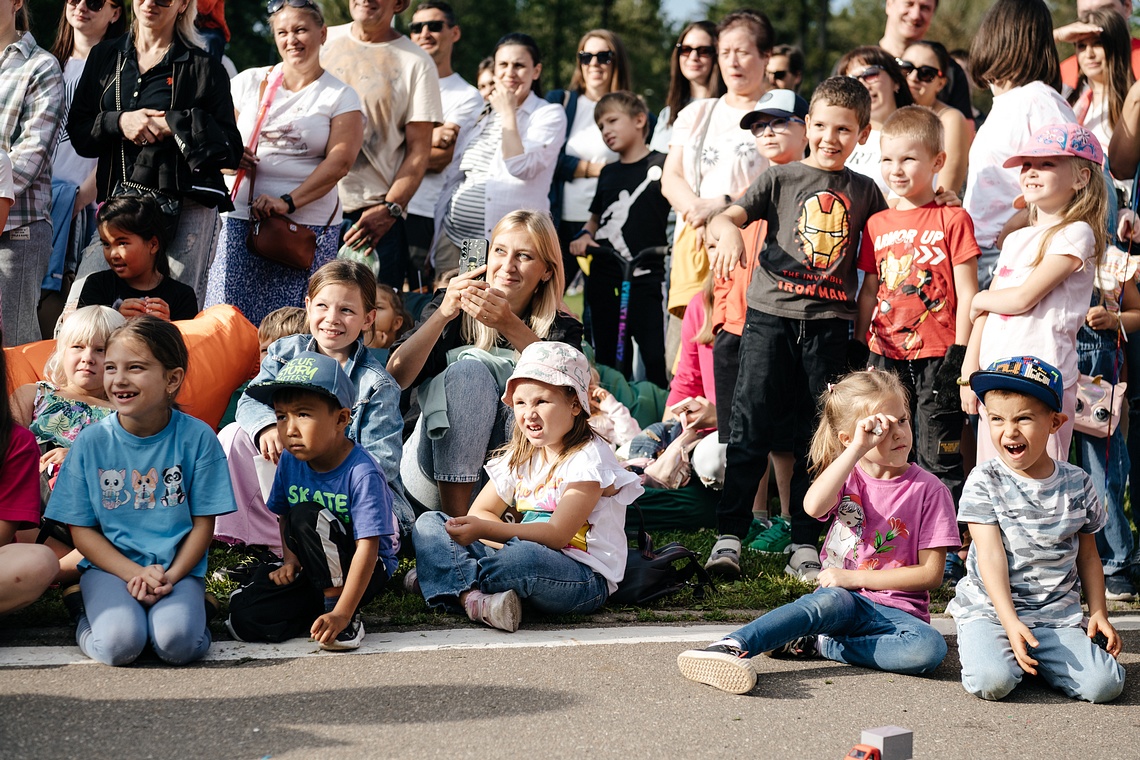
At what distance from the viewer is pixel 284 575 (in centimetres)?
417

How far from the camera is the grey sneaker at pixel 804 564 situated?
5.09 m

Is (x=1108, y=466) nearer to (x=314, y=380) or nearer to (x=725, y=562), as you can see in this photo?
(x=725, y=562)

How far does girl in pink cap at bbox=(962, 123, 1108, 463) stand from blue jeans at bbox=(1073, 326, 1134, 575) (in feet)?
1.29

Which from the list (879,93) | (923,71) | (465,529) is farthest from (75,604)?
(923,71)

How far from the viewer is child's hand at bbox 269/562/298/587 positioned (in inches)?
164

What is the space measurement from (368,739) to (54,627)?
1.48m

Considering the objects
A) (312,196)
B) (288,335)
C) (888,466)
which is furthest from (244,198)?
(888,466)

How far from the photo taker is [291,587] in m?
4.20

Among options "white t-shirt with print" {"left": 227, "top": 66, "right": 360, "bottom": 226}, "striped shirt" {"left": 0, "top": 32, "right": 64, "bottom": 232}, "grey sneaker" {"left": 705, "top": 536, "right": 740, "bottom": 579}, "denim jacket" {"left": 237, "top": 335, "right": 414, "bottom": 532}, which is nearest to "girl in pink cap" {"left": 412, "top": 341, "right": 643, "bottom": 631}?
"denim jacket" {"left": 237, "top": 335, "right": 414, "bottom": 532}

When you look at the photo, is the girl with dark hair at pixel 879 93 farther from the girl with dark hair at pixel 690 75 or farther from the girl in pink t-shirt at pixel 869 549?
the girl in pink t-shirt at pixel 869 549

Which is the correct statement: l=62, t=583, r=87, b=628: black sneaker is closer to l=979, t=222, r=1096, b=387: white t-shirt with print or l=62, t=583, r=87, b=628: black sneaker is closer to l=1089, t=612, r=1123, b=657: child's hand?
l=1089, t=612, r=1123, b=657: child's hand

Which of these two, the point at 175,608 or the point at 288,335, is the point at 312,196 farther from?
the point at 175,608

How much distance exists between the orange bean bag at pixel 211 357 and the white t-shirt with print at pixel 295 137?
0.93m

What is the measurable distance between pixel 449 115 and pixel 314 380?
449 cm
